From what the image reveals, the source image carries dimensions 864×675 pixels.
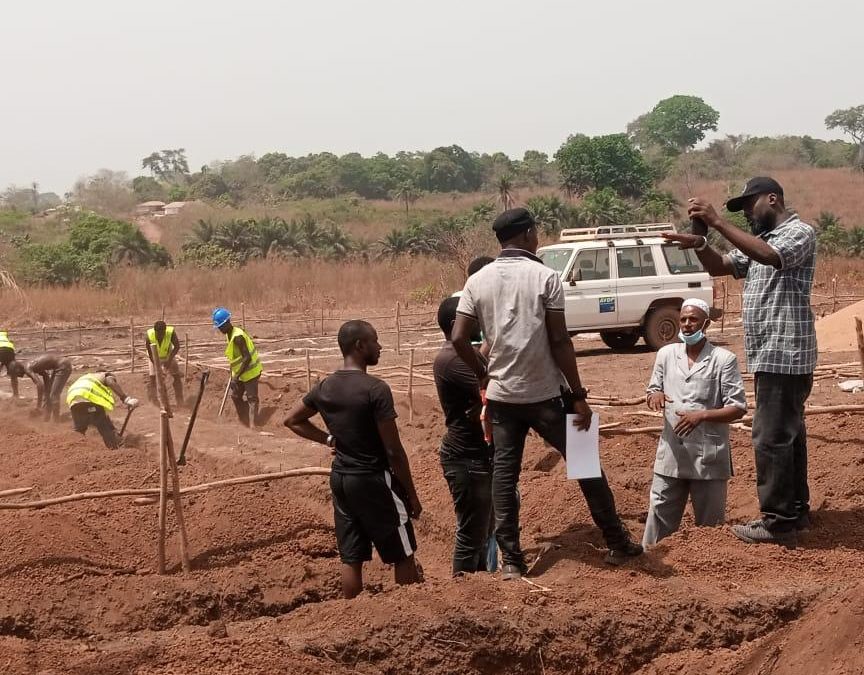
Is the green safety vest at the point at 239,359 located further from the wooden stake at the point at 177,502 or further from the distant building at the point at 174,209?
the distant building at the point at 174,209

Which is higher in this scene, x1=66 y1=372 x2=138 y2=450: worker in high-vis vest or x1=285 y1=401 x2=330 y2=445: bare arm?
x1=285 y1=401 x2=330 y2=445: bare arm

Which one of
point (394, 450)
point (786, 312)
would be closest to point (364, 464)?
point (394, 450)

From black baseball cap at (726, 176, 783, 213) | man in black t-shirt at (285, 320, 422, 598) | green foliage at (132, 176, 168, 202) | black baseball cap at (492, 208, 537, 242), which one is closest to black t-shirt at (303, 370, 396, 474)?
man in black t-shirt at (285, 320, 422, 598)

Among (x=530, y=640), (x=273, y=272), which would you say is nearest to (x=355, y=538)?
(x=530, y=640)

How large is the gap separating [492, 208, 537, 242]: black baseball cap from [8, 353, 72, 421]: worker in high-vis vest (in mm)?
8247

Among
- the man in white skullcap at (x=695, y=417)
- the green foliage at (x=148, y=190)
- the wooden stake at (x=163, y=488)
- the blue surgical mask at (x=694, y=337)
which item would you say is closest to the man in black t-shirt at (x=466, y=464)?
the man in white skullcap at (x=695, y=417)

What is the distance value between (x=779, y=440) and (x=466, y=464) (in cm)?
148

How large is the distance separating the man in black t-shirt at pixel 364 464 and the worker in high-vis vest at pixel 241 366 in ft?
20.8

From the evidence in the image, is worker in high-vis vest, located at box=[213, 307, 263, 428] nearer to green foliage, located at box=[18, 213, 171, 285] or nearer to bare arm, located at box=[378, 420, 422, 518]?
bare arm, located at box=[378, 420, 422, 518]

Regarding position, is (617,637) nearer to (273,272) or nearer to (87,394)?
(87,394)

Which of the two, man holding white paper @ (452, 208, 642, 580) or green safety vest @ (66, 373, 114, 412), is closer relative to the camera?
man holding white paper @ (452, 208, 642, 580)

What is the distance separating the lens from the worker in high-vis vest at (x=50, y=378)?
10961 mm

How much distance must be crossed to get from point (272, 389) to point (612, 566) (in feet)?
27.2

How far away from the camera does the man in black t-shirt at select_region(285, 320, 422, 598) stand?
13.9ft
